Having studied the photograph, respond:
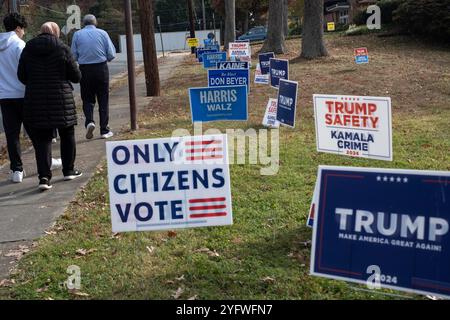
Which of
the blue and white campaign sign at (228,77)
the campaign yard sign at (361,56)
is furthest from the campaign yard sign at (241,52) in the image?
the blue and white campaign sign at (228,77)

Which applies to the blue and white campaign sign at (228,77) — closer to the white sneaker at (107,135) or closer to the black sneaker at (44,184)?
the white sneaker at (107,135)

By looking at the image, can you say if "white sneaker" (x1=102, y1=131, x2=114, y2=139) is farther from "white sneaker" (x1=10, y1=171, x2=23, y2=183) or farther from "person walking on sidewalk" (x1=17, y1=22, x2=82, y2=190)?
"person walking on sidewalk" (x1=17, y1=22, x2=82, y2=190)

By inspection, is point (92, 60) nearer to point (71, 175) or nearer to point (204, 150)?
point (71, 175)

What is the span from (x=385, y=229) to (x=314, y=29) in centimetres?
1938

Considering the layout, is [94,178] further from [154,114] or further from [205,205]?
[154,114]

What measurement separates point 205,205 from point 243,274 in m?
0.56

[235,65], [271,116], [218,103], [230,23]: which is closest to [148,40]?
[235,65]

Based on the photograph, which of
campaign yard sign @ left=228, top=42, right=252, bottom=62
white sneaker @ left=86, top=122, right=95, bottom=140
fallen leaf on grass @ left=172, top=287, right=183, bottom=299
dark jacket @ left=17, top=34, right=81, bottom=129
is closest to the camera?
fallen leaf on grass @ left=172, top=287, right=183, bottom=299

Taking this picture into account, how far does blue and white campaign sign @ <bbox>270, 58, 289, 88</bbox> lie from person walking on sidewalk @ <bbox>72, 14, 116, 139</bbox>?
278 centimetres

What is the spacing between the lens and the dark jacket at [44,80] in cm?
620

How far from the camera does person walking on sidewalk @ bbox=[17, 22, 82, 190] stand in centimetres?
620

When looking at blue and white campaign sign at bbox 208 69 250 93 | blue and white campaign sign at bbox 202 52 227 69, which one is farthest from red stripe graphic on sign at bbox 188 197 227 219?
blue and white campaign sign at bbox 202 52 227 69

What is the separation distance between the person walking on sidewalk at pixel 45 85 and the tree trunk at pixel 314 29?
16.4 m

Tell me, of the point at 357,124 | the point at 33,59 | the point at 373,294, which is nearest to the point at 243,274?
the point at 373,294
